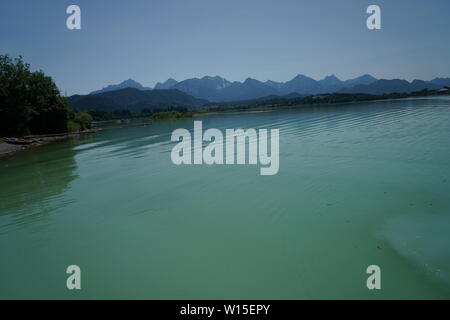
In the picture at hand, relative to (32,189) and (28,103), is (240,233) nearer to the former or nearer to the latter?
(32,189)

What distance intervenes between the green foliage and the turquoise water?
48630 mm

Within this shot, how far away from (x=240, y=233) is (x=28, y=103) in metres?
65.6

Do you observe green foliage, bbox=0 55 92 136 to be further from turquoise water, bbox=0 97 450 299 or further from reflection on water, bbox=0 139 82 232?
turquoise water, bbox=0 97 450 299

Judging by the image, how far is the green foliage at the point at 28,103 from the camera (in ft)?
178

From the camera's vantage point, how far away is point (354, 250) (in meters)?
7.41

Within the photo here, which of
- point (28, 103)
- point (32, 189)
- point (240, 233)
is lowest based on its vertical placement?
point (240, 233)

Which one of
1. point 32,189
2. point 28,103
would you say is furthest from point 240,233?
point 28,103

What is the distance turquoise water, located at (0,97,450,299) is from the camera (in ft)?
21.2

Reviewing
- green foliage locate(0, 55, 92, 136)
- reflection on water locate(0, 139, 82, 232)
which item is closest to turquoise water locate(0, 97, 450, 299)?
reflection on water locate(0, 139, 82, 232)

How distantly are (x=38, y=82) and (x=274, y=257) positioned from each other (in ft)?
235

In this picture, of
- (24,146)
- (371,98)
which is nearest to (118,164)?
(24,146)

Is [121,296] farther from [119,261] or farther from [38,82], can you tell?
[38,82]

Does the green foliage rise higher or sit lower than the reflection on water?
higher

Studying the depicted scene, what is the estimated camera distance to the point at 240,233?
29.4ft
